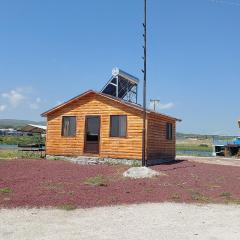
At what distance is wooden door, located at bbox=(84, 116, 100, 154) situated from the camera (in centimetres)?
2617

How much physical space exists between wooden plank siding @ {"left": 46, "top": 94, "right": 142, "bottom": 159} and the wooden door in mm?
267

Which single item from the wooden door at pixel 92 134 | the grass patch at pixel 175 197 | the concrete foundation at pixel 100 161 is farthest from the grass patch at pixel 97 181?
the wooden door at pixel 92 134

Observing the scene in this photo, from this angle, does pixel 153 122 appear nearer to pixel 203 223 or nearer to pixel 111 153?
pixel 111 153

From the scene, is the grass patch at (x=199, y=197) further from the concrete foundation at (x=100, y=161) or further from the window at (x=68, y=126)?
the window at (x=68, y=126)

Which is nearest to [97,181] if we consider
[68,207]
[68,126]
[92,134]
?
[68,207]

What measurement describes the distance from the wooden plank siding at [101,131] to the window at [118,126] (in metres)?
0.22

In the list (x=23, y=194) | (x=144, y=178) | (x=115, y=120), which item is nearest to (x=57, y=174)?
(x=144, y=178)

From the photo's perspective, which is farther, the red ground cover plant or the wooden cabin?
the wooden cabin

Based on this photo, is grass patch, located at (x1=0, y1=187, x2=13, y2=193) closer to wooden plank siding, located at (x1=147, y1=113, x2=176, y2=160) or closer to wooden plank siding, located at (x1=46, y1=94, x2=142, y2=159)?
wooden plank siding, located at (x1=46, y1=94, x2=142, y2=159)

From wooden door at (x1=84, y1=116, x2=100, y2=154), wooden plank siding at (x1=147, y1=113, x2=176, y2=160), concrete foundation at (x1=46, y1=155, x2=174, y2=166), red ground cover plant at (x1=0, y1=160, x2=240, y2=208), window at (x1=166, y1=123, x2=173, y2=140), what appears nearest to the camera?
red ground cover plant at (x1=0, y1=160, x2=240, y2=208)

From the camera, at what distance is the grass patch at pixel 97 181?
52.0ft

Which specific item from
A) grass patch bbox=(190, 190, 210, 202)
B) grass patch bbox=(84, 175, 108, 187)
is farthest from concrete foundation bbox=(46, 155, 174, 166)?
grass patch bbox=(190, 190, 210, 202)

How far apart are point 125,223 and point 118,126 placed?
16142 millimetres

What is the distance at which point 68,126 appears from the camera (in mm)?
27422
